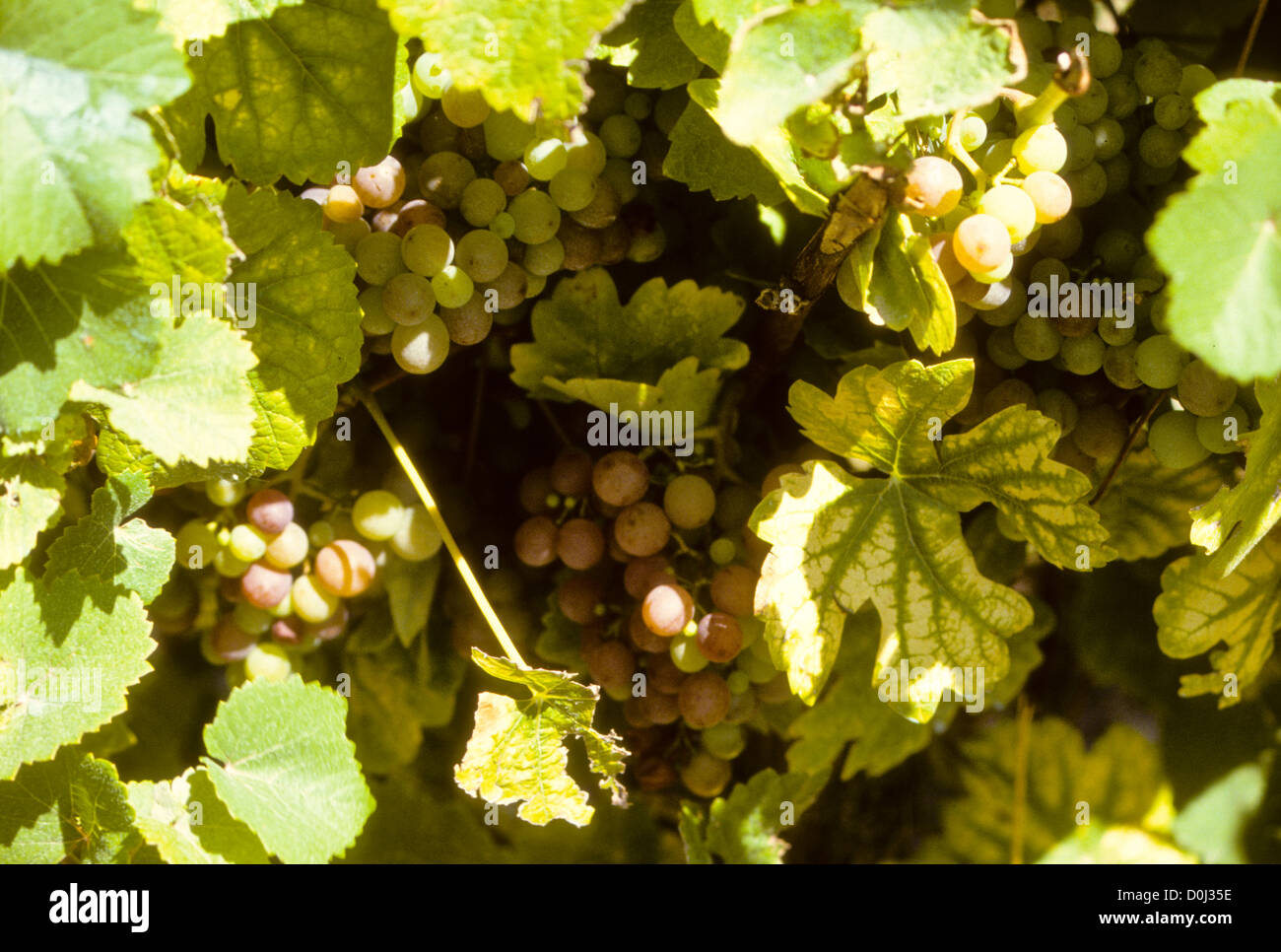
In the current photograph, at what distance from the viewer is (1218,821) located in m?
1.13

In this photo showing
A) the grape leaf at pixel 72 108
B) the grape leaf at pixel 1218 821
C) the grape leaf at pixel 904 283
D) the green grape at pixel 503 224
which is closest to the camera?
the grape leaf at pixel 72 108

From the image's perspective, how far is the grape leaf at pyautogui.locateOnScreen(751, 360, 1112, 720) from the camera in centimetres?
72

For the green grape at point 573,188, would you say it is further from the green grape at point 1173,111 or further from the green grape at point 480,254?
the green grape at point 1173,111

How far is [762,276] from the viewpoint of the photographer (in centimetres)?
81

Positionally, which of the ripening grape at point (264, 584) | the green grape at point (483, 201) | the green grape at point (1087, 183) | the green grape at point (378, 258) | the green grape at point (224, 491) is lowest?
the ripening grape at point (264, 584)

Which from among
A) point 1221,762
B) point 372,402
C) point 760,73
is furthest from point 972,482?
point 1221,762

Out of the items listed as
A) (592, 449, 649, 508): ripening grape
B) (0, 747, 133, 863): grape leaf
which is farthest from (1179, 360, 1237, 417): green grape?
(0, 747, 133, 863): grape leaf

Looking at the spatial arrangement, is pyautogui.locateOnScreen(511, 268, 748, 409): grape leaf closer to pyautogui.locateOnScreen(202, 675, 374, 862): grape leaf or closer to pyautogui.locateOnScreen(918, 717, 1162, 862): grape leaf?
pyautogui.locateOnScreen(202, 675, 374, 862): grape leaf

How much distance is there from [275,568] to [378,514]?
0.36 feet

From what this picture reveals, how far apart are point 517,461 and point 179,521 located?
11.9 inches

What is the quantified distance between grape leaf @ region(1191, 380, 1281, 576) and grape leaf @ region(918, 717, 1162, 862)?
547 mm

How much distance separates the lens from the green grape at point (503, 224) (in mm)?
733

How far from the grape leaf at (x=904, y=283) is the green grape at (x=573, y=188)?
20cm

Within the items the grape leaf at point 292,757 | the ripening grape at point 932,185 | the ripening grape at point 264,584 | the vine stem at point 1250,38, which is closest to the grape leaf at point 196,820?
the grape leaf at point 292,757
